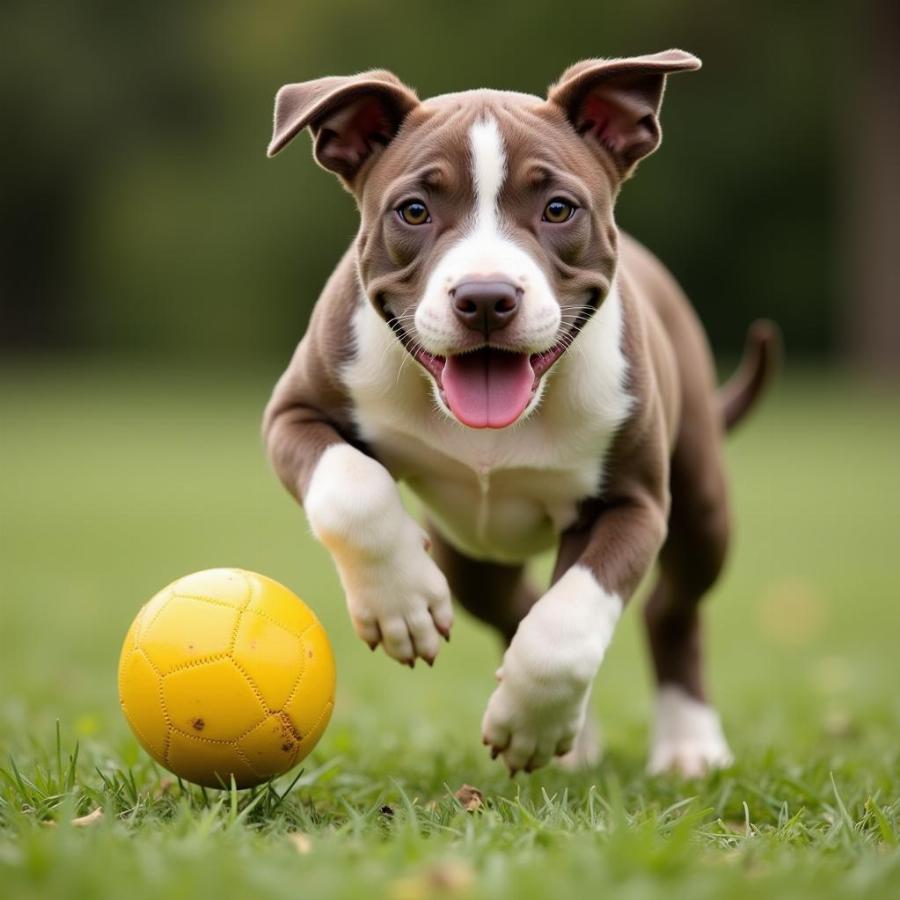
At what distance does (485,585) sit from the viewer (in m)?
5.57

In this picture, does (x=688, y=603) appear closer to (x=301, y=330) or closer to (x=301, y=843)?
(x=301, y=843)

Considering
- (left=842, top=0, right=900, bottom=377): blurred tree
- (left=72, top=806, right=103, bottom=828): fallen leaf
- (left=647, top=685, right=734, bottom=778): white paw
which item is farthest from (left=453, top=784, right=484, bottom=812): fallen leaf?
(left=842, top=0, right=900, bottom=377): blurred tree

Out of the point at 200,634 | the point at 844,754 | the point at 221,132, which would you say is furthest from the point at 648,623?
the point at 221,132

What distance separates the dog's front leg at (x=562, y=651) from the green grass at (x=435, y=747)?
0.16m

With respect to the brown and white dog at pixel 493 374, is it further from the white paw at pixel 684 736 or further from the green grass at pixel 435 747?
the green grass at pixel 435 747

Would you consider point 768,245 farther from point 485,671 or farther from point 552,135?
point 552,135

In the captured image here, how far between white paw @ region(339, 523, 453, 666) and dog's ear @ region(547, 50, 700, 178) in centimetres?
132

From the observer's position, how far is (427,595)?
4078 mm

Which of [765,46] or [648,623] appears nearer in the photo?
[648,623]

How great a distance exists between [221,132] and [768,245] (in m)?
13.5

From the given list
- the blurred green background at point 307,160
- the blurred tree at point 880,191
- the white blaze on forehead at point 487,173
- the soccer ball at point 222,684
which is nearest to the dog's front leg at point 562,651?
the soccer ball at point 222,684

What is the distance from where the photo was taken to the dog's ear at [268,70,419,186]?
13.9ft

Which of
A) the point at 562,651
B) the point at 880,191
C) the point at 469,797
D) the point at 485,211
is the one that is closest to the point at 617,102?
the point at 485,211

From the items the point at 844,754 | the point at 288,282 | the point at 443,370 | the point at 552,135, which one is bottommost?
the point at 288,282
